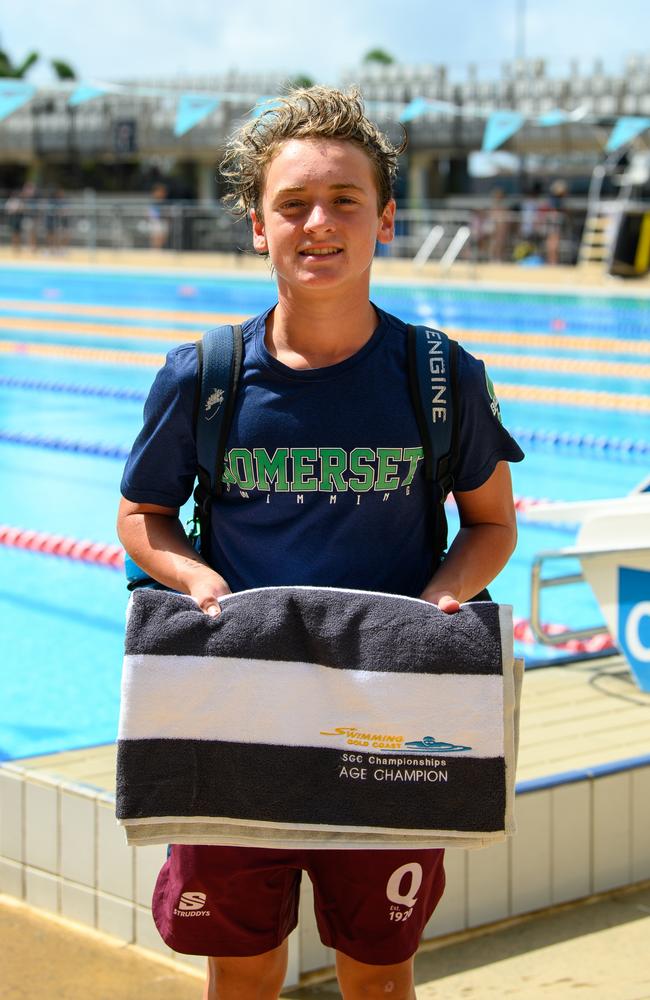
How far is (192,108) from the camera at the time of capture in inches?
811

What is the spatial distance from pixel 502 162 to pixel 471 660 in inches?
1362

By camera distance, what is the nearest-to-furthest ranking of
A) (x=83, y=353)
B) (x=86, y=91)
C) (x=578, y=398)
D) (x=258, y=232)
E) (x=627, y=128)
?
1. (x=258, y=232)
2. (x=578, y=398)
3. (x=83, y=353)
4. (x=86, y=91)
5. (x=627, y=128)

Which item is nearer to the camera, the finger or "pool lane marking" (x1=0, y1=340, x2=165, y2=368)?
the finger

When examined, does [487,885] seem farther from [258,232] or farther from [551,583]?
[258,232]

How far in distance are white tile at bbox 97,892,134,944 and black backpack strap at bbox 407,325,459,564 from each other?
1353 millimetres

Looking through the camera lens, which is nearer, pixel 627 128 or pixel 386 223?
pixel 386 223

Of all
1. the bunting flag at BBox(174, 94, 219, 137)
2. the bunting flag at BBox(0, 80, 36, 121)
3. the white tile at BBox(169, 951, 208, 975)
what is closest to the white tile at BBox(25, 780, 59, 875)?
the white tile at BBox(169, 951, 208, 975)

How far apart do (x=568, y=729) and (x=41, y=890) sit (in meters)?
1.28

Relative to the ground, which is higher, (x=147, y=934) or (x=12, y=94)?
(x=12, y=94)

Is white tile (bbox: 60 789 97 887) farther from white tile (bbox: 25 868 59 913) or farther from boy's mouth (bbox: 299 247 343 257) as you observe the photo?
boy's mouth (bbox: 299 247 343 257)

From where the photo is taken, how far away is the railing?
22.8 metres

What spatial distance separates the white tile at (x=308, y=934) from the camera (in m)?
2.56

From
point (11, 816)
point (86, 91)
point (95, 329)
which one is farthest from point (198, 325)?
point (11, 816)

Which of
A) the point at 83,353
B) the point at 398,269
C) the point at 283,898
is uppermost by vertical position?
the point at 398,269
